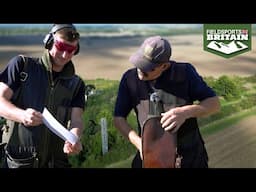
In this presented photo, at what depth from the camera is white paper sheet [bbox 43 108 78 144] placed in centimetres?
281

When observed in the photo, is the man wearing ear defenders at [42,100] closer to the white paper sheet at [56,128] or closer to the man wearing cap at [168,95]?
the white paper sheet at [56,128]

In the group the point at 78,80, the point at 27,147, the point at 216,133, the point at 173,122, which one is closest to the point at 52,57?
the point at 78,80

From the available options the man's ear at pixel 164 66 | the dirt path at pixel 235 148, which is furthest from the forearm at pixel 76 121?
the dirt path at pixel 235 148

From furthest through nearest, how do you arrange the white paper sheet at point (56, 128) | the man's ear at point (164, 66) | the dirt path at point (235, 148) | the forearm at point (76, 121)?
1. the dirt path at point (235, 148)
2. the man's ear at point (164, 66)
3. the forearm at point (76, 121)
4. the white paper sheet at point (56, 128)

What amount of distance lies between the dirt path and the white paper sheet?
3.76ft

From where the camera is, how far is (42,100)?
2947 millimetres

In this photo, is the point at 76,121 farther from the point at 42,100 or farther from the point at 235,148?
the point at 235,148

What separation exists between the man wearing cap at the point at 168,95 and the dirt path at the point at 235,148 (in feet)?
1.34

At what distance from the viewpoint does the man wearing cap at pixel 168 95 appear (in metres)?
3.03

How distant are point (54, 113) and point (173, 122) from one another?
0.72 meters

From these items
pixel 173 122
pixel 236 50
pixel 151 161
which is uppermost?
pixel 236 50

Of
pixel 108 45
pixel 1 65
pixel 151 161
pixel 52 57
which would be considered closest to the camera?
pixel 52 57

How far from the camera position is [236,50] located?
353 centimetres
